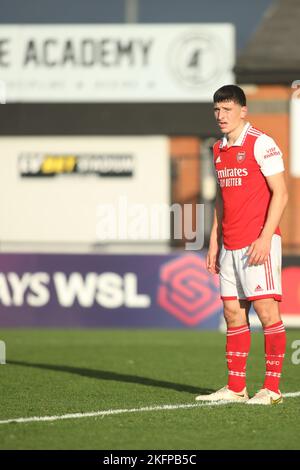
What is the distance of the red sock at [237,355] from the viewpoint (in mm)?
9016

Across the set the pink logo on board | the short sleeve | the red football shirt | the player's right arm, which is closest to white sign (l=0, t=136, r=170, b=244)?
the pink logo on board

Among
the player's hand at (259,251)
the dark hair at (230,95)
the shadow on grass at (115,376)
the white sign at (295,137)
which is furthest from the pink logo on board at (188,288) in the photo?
the player's hand at (259,251)

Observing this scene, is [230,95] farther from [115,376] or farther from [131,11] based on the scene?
[131,11]

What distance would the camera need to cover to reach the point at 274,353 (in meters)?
8.86

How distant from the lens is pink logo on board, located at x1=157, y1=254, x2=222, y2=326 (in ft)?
58.5

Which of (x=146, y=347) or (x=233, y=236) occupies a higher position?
(x=233, y=236)

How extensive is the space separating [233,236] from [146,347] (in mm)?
6210

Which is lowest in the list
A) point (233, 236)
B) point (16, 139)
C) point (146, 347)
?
point (146, 347)

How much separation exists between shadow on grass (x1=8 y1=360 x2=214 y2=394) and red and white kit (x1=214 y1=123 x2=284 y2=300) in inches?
55.9

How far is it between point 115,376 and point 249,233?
2.99m

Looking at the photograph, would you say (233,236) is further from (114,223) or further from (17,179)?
(17,179)

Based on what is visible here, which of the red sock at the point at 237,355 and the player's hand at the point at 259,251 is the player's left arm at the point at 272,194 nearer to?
the player's hand at the point at 259,251

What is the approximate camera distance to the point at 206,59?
21453 millimetres
